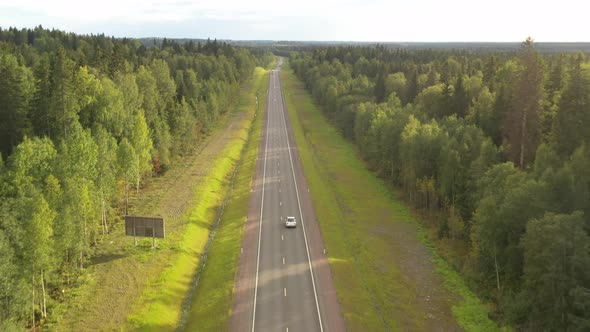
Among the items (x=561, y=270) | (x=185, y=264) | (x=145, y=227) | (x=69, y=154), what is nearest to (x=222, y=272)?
(x=185, y=264)

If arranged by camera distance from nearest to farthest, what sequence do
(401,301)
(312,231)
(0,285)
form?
(0,285) < (401,301) < (312,231)

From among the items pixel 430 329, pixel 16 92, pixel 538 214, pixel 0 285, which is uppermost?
pixel 16 92

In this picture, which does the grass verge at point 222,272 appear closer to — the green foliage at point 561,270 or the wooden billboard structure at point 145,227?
the wooden billboard structure at point 145,227

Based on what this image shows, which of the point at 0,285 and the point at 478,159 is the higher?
the point at 478,159

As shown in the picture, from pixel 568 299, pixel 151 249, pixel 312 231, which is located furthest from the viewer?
pixel 312 231

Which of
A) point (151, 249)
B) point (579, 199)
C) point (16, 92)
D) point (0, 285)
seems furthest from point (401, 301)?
point (16, 92)

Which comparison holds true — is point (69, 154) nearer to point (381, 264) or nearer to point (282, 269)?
point (282, 269)

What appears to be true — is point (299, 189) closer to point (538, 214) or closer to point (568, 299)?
point (538, 214)
